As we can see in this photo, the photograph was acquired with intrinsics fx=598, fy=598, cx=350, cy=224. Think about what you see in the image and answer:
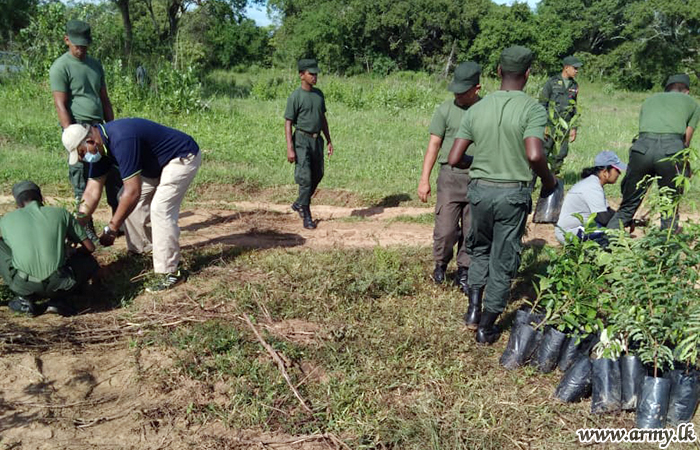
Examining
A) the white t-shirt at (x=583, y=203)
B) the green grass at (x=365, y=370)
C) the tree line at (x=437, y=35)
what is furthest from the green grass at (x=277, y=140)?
the tree line at (x=437, y=35)

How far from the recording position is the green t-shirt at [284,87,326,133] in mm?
6309

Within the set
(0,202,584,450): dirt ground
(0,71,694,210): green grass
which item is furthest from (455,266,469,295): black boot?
(0,71,694,210): green grass

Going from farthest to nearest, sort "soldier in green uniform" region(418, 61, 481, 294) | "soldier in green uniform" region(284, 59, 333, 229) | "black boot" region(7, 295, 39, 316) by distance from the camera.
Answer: "soldier in green uniform" region(284, 59, 333, 229), "soldier in green uniform" region(418, 61, 481, 294), "black boot" region(7, 295, 39, 316)

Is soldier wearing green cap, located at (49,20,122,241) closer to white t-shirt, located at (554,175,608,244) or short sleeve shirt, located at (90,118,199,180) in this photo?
short sleeve shirt, located at (90,118,199,180)

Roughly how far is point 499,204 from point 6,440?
304cm

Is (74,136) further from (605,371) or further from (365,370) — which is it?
(605,371)

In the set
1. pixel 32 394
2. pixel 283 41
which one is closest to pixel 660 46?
pixel 283 41

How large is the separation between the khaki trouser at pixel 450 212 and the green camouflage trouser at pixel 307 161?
200cm

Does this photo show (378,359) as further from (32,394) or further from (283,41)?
(283,41)

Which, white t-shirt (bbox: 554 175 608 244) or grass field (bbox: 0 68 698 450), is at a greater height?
white t-shirt (bbox: 554 175 608 244)

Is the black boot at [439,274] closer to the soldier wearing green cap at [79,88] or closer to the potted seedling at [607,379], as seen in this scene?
the potted seedling at [607,379]

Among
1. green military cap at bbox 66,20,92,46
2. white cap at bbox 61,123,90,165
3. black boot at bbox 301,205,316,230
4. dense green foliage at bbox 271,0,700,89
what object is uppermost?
dense green foliage at bbox 271,0,700,89

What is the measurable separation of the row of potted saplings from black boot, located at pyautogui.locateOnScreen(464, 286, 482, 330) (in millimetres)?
348

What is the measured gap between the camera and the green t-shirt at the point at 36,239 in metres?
4.20
